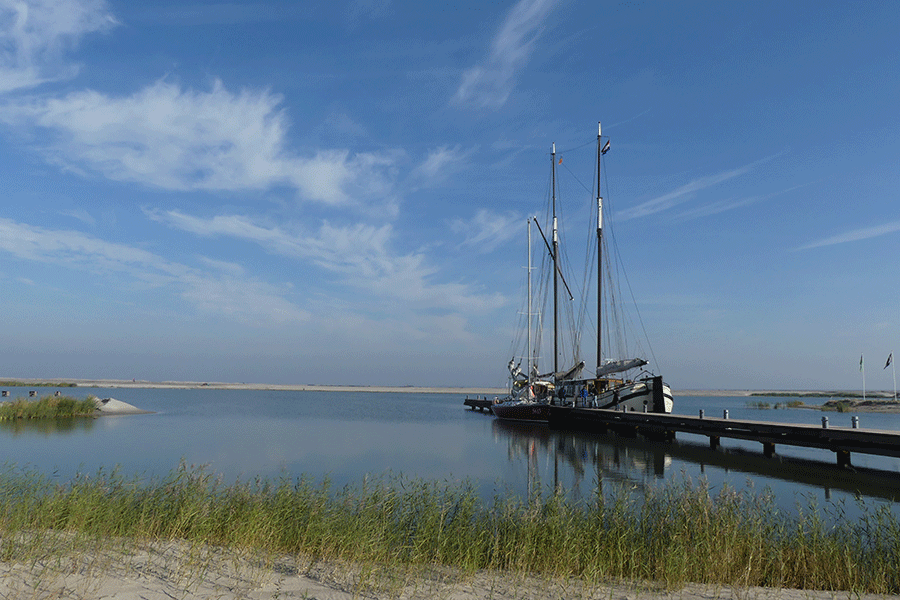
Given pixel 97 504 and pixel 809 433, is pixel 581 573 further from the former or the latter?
pixel 809 433

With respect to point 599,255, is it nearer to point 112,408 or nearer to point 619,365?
point 619,365

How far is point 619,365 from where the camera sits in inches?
1929

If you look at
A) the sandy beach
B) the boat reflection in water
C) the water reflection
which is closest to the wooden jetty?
the boat reflection in water

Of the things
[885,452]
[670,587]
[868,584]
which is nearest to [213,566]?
[670,587]

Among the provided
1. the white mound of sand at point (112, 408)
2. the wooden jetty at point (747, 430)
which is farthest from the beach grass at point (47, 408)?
the wooden jetty at point (747, 430)

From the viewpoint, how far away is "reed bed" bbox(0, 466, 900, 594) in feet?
26.0

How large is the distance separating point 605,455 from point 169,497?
961 inches

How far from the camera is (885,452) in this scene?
73.7ft

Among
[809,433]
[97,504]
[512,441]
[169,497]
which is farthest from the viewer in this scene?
[512,441]

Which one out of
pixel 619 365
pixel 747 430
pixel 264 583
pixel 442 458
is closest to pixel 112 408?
pixel 442 458

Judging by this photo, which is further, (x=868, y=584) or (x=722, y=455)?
(x=722, y=455)

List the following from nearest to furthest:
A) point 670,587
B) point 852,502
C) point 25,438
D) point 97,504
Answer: point 670,587, point 97,504, point 852,502, point 25,438

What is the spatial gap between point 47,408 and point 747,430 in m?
46.1

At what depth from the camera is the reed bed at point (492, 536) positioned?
7914mm
